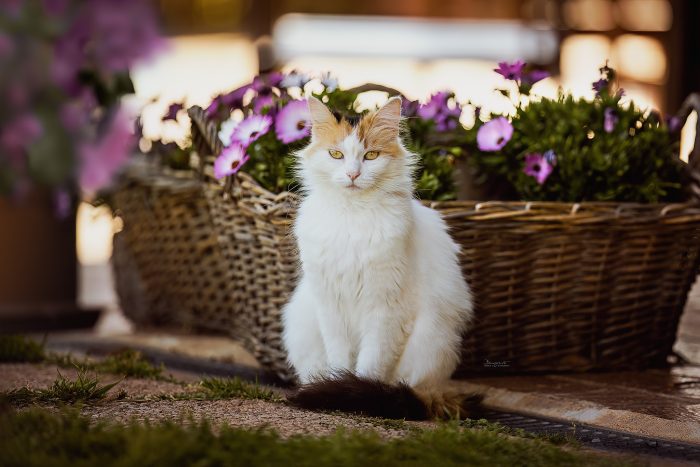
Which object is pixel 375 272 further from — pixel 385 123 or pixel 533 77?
pixel 533 77

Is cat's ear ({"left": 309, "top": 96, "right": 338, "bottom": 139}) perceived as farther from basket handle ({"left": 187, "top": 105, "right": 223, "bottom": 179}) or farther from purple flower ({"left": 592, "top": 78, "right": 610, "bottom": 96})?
purple flower ({"left": 592, "top": 78, "right": 610, "bottom": 96})

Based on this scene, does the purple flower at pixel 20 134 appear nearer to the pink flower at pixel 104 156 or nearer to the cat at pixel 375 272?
the pink flower at pixel 104 156

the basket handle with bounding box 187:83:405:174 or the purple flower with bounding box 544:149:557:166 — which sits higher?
the basket handle with bounding box 187:83:405:174

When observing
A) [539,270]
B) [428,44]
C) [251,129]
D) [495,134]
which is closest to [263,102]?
[251,129]

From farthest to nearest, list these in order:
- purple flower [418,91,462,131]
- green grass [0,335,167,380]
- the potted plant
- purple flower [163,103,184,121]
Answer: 1. purple flower [163,103,184,121]
2. purple flower [418,91,462,131]
3. green grass [0,335,167,380]
4. the potted plant

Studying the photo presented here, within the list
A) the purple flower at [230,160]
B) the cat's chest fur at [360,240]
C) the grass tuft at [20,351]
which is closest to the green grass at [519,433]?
the cat's chest fur at [360,240]

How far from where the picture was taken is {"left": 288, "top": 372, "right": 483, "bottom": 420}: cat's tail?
2.04 meters

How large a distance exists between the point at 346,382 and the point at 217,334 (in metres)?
1.69

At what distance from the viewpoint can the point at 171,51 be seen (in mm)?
1089

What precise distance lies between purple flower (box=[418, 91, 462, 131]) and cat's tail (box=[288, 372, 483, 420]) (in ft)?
3.43

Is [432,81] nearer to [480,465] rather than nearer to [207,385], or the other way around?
[207,385]

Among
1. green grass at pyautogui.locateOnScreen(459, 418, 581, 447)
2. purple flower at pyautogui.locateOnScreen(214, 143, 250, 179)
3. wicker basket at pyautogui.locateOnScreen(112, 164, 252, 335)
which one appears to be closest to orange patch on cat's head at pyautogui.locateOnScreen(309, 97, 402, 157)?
purple flower at pyautogui.locateOnScreen(214, 143, 250, 179)

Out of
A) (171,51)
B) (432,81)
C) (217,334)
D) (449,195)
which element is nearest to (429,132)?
(449,195)

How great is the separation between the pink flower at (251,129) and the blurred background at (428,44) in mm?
4141
